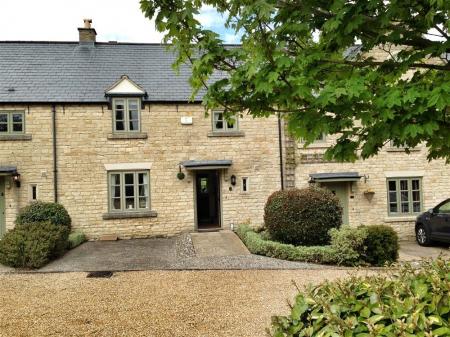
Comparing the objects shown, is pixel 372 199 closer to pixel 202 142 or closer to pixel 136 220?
pixel 202 142

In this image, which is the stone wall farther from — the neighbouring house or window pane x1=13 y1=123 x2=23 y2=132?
window pane x1=13 y1=123 x2=23 y2=132

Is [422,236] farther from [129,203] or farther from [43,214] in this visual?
[43,214]

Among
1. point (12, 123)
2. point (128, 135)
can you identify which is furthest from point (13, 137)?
point (128, 135)

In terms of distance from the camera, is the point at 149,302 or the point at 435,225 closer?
the point at 149,302

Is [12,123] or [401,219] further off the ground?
[12,123]

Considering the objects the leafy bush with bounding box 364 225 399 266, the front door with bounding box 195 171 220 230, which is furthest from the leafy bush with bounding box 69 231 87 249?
the leafy bush with bounding box 364 225 399 266

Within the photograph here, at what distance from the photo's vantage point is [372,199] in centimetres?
1491

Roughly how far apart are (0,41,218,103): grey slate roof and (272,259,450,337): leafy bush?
1227 centimetres

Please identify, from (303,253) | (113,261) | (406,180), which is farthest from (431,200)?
(113,261)

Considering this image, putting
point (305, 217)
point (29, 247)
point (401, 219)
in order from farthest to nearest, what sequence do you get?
point (401, 219) < point (305, 217) < point (29, 247)

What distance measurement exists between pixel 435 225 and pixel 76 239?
12.0 meters

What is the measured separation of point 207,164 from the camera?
14.0 m

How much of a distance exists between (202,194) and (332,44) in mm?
14218

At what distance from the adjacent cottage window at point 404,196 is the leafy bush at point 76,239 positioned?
1192cm
